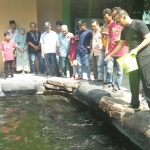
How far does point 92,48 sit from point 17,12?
11.4 ft

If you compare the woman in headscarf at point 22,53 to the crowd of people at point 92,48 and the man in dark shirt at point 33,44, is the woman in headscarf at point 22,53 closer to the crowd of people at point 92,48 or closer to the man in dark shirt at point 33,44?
the crowd of people at point 92,48

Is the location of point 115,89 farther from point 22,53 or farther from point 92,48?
point 22,53

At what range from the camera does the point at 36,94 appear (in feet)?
23.8

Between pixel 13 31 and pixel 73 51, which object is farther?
pixel 13 31

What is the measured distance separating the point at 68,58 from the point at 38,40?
4.22ft

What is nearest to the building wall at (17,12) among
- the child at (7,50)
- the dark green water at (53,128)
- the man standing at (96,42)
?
the child at (7,50)

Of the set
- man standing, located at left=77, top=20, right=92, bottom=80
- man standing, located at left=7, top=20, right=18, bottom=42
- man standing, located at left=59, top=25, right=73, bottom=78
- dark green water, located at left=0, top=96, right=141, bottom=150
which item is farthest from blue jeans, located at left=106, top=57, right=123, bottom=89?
man standing, located at left=7, top=20, right=18, bottom=42

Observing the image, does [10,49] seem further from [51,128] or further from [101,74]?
Result: [51,128]

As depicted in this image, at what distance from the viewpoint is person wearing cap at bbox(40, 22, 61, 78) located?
7.72 meters

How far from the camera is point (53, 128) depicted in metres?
5.09

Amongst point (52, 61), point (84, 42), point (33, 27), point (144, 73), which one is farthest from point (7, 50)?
point (144, 73)

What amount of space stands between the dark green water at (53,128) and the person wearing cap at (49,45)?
1.60m

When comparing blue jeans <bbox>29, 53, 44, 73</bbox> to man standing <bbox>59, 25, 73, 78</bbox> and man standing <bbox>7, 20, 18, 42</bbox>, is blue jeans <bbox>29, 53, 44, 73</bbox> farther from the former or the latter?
man standing <bbox>59, 25, 73, 78</bbox>

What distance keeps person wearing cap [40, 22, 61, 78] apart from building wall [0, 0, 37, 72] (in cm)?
134
